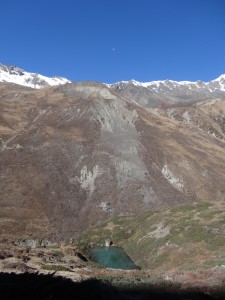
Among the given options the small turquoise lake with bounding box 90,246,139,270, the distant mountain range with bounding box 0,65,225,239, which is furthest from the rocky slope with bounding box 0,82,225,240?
the small turquoise lake with bounding box 90,246,139,270

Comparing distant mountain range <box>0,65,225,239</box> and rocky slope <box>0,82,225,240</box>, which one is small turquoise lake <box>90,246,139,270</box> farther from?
distant mountain range <box>0,65,225,239</box>

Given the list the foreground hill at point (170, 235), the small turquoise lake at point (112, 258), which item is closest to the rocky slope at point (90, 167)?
the foreground hill at point (170, 235)

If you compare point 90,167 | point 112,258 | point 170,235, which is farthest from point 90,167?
point 170,235

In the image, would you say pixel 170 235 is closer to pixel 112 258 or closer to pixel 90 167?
pixel 112 258

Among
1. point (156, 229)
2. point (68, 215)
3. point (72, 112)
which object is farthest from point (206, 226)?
point (72, 112)

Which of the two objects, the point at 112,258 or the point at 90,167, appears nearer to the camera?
the point at 112,258

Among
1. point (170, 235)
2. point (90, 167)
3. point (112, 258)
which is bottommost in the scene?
point (112, 258)

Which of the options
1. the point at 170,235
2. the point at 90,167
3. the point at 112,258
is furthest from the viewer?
the point at 90,167
